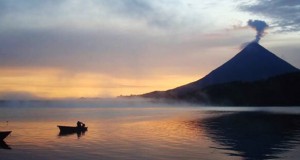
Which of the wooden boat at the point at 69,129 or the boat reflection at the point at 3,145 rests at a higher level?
the wooden boat at the point at 69,129

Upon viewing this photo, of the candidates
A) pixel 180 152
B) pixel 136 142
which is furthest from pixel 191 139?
pixel 180 152

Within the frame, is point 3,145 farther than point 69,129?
No

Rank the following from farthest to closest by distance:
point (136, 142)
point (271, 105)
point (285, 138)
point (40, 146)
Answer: point (271, 105) → point (285, 138) → point (136, 142) → point (40, 146)

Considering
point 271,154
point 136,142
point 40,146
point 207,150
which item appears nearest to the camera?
point 271,154

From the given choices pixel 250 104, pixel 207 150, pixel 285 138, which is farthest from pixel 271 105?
pixel 207 150

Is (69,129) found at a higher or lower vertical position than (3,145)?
higher

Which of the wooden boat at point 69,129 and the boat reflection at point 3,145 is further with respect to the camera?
the wooden boat at point 69,129

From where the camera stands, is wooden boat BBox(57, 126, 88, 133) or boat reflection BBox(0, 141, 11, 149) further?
wooden boat BBox(57, 126, 88, 133)

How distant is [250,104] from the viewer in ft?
650

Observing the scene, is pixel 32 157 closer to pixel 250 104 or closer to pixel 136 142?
pixel 136 142

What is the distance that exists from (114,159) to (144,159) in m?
2.30

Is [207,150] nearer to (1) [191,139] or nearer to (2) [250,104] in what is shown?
(1) [191,139]

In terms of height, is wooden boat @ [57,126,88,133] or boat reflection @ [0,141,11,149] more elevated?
wooden boat @ [57,126,88,133]

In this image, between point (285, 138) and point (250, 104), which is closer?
point (285, 138)
